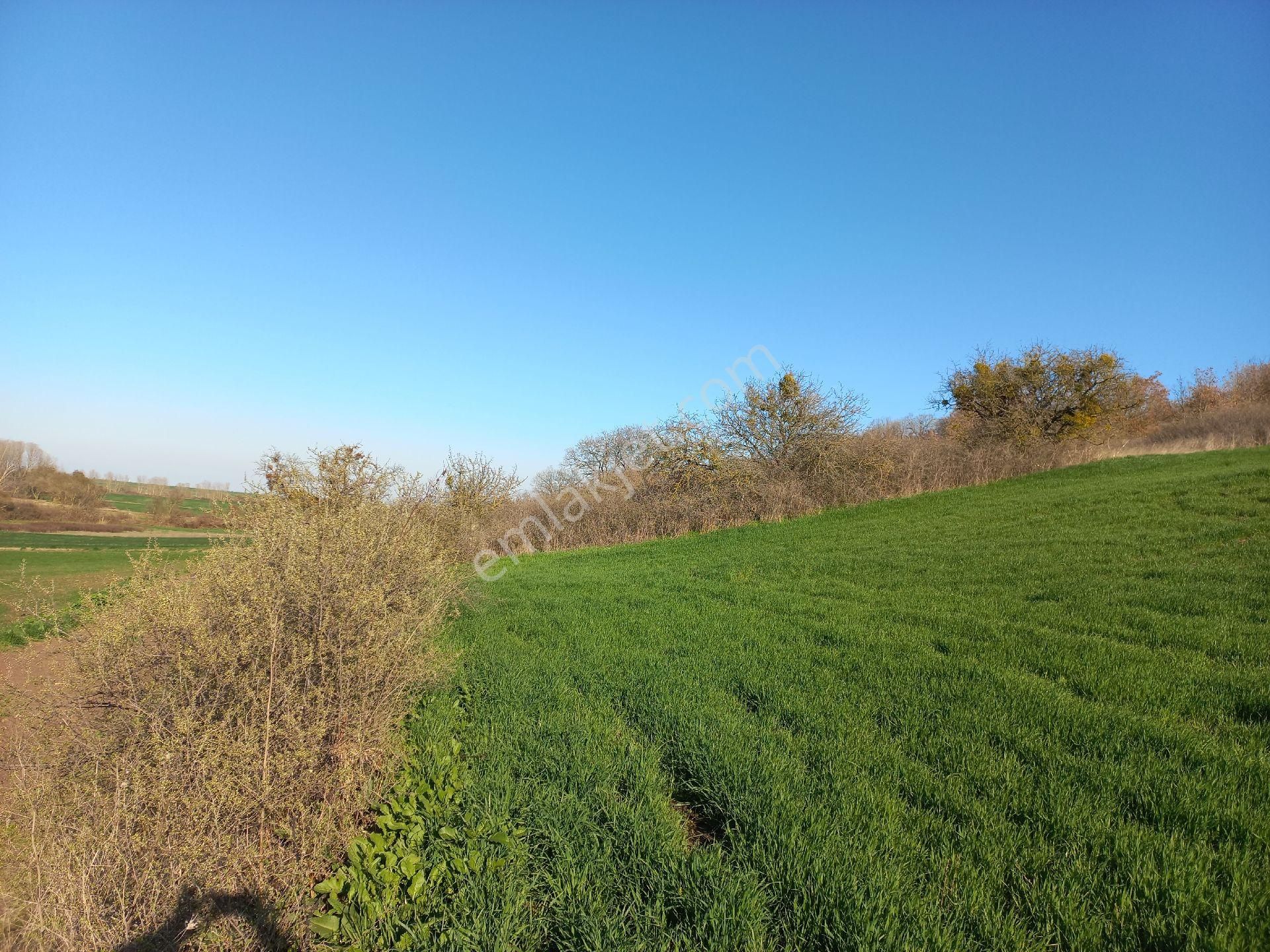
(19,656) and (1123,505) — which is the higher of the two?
(1123,505)

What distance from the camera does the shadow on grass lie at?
2.51 m

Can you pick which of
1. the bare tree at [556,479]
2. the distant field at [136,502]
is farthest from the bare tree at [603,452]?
the distant field at [136,502]

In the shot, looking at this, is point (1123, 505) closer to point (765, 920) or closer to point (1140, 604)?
point (1140, 604)

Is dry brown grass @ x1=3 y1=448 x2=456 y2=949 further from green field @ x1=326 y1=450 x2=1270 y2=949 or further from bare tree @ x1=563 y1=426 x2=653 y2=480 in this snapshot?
bare tree @ x1=563 y1=426 x2=653 y2=480

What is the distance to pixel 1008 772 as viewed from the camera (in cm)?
309

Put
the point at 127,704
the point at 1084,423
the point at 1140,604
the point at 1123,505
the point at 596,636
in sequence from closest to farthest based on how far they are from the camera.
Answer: the point at 127,704, the point at 1140,604, the point at 596,636, the point at 1123,505, the point at 1084,423

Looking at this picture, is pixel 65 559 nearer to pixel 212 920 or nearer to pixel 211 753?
pixel 211 753

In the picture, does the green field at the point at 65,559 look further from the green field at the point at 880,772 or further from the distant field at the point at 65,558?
the green field at the point at 880,772

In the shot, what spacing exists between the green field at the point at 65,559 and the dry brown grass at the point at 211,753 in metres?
1.87

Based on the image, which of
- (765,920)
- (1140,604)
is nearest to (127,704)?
(765,920)

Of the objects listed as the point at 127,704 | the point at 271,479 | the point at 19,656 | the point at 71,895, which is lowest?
the point at 19,656

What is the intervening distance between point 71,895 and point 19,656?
9505mm

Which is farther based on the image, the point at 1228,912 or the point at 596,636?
the point at 596,636

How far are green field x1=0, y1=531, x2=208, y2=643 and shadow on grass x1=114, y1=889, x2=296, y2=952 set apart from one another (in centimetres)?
304
